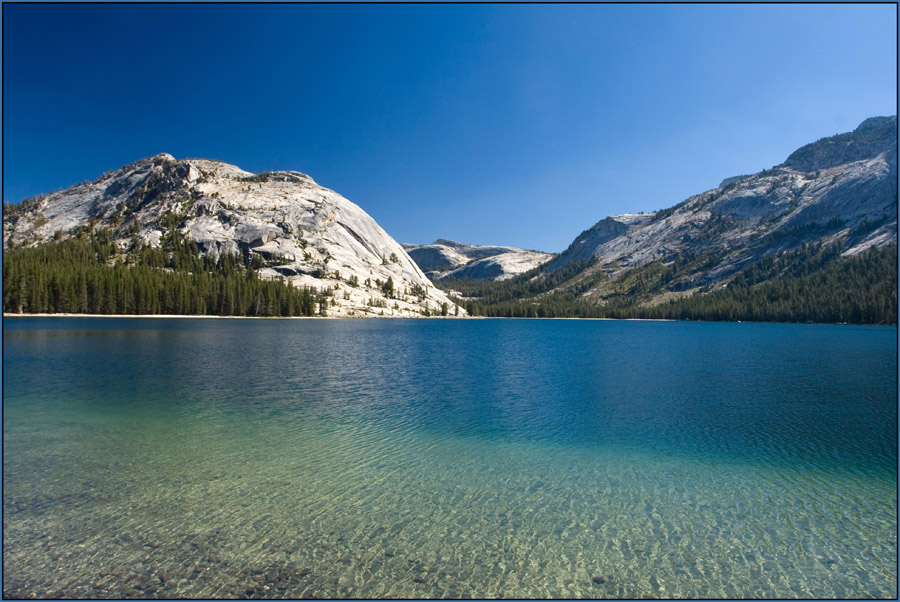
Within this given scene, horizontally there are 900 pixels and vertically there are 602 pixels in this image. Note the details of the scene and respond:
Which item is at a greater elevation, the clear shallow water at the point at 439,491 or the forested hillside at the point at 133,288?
the forested hillside at the point at 133,288

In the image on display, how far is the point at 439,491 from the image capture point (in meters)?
15.9

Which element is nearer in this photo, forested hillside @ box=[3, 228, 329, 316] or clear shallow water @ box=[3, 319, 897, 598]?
clear shallow water @ box=[3, 319, 897, 598]

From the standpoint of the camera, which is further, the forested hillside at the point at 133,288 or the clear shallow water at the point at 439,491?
the forested hillside at the point at 133,288

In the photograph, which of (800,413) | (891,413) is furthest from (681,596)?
(891,413)

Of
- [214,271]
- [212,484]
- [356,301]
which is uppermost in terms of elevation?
[214,271]

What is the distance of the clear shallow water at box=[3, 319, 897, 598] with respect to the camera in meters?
11.0

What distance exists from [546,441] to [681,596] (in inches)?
454

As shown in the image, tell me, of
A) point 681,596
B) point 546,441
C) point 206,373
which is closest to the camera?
point 681,596

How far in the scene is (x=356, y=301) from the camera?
199625 mm

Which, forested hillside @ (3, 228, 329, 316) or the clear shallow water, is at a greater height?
forested hillside @ (3, 228, 329, 316)

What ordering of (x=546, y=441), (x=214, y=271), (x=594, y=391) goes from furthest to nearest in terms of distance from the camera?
1. (x=214, y=271)
2. (x=594, y=391)
3. (x=546, y=441)

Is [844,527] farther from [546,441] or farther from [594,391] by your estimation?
[594,391]

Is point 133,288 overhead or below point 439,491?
overhead

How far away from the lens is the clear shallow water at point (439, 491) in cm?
1104
